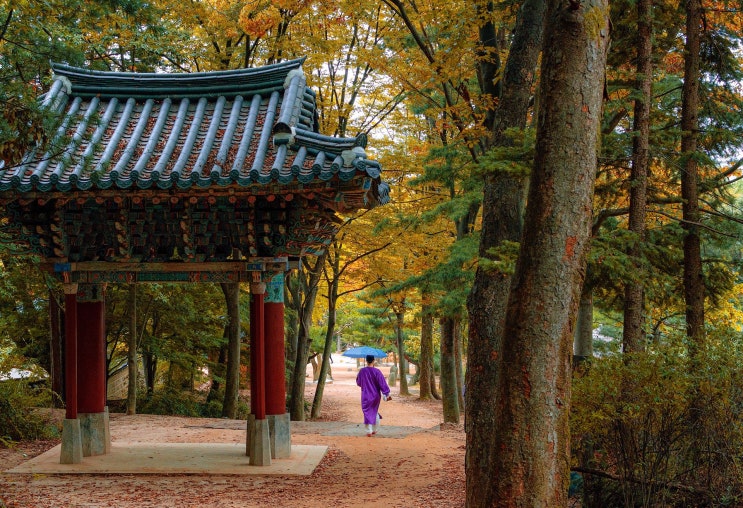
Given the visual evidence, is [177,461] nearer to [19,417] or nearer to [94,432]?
[94,432]

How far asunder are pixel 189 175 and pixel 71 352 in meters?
3.58

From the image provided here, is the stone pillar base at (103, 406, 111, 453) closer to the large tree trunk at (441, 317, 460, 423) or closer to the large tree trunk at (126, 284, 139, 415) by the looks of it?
the large tree trunk at (126, 284, 139, 415)

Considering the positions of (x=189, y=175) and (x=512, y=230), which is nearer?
(x=512, y=230)

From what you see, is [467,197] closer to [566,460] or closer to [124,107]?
[124,107]

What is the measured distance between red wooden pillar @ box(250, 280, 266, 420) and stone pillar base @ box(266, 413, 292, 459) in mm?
281

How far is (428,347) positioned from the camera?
26.6 meters

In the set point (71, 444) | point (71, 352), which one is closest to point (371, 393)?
point (71, 444)

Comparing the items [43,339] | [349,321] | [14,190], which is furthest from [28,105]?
[349,321]

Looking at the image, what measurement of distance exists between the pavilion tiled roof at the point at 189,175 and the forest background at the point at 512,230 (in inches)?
55.0

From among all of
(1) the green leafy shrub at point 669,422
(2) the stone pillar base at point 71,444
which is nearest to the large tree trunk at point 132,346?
(2) the stone pillar base at point 71,444

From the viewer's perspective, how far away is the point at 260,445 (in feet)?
33.6

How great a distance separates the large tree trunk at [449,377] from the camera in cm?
1767

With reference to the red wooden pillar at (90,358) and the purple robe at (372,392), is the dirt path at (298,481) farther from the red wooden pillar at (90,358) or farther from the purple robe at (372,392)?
the red wooden pillar at (90,358)

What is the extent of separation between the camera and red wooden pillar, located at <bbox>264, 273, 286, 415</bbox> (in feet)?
34.5
